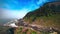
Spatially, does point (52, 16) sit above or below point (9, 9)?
below

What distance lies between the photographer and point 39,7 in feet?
8.49

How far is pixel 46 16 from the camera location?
2551 mm

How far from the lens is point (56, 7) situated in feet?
8.46

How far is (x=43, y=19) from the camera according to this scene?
2545 millimetres

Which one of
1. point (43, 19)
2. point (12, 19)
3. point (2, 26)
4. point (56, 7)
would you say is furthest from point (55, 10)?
point (2, 26)

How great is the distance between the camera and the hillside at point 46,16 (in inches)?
99.7

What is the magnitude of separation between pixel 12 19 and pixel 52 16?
635mm

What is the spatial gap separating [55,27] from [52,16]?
18cm

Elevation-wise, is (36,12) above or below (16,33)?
above

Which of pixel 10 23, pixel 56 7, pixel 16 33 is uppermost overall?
pixel 56 7

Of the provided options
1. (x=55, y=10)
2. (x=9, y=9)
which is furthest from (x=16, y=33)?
(x=55, y=10)

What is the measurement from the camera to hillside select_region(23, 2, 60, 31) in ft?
8.31

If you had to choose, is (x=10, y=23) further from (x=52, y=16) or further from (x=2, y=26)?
(x=52, y=16)

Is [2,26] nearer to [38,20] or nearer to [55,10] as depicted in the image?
[38,20]
